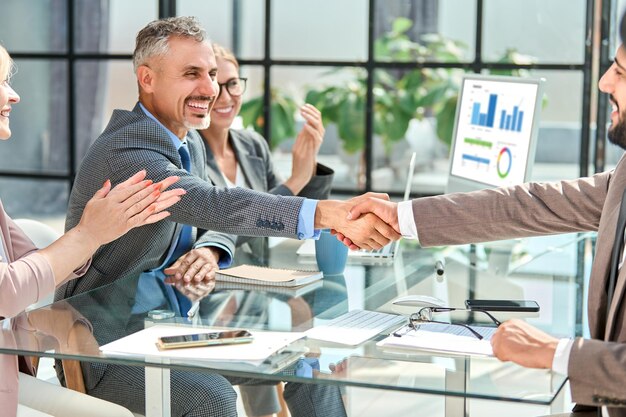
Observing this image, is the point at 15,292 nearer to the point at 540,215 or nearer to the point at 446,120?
the point at 540,215

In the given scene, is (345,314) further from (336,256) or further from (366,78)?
(366,78)

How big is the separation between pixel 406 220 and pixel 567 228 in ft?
1.37

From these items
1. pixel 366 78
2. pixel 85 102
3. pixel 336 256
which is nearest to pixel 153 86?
pixel 336 256

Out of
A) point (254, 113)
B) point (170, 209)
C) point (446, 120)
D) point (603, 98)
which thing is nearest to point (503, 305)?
point (170, 209)

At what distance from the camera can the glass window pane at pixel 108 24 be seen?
18.4ft

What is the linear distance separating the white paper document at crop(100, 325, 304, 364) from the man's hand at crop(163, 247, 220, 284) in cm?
56

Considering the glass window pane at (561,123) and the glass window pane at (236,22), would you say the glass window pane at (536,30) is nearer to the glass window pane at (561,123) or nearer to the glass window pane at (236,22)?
the glass window pane at (561,123)

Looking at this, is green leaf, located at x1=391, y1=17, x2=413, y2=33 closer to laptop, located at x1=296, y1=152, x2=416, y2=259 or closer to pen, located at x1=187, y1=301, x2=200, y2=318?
laptop, located at x1=296, y1=152, x2=416, y2=259

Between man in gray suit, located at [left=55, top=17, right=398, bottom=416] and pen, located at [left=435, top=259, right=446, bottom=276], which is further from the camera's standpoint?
pen, located at [left=435, top=259, right=446, bottom=276]

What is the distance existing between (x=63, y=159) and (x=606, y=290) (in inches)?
173

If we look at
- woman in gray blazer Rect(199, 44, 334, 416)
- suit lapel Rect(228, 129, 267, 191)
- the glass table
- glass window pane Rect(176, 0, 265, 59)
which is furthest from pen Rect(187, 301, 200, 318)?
glass window pane Rect(176, 0, 265, 59)

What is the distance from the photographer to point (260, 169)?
378 cm

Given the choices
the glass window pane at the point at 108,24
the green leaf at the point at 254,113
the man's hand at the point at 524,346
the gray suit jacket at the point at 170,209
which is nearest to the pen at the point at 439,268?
the gray suit jacket at the point at 170,209

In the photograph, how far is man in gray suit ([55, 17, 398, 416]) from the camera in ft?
8.23
